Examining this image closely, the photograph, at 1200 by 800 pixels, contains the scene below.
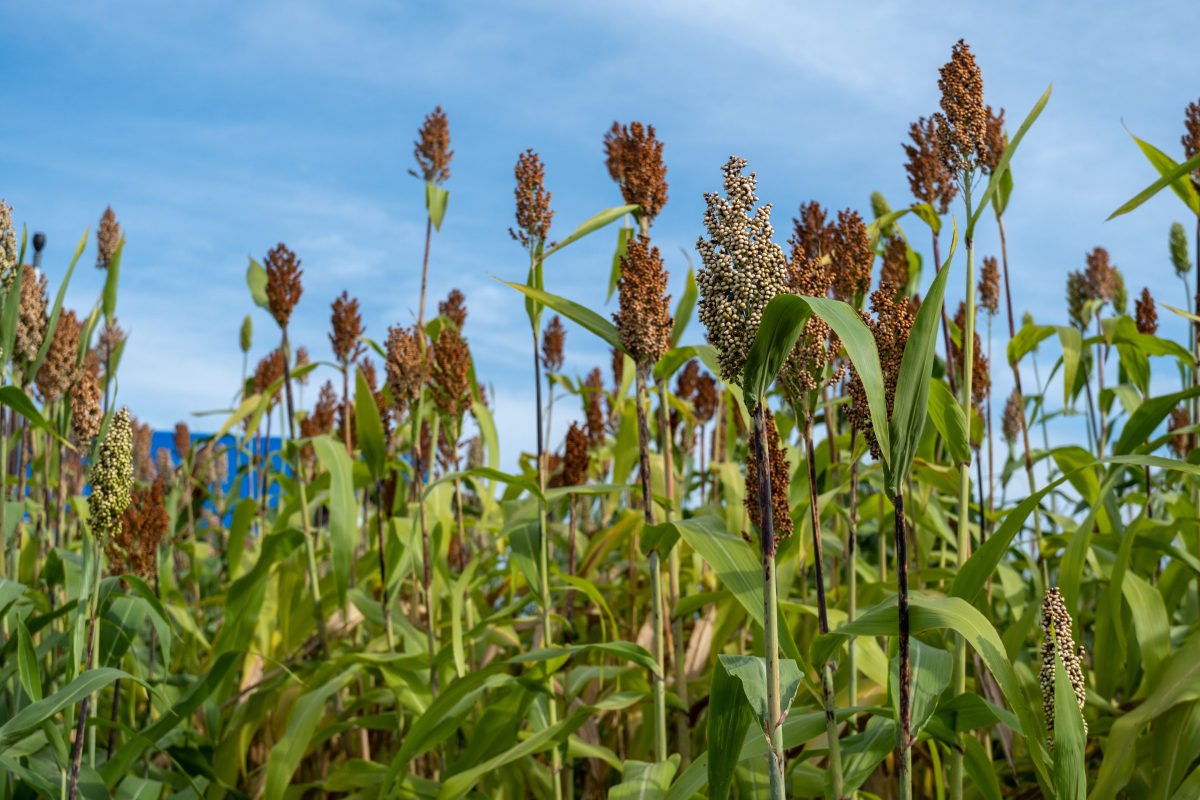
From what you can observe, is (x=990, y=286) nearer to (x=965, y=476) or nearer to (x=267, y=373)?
(x=965, y=476)

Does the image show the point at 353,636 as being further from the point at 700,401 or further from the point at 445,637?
the point at 700,401

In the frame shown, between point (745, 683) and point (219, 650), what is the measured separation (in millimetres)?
2017

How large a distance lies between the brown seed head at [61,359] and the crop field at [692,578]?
2 cm

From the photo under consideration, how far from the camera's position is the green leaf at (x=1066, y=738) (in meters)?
1.30

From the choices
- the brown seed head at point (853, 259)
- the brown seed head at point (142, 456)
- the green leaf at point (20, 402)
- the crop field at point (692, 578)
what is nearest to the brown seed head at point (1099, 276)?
the crop field at point (692, 578)

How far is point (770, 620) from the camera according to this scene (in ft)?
3.92

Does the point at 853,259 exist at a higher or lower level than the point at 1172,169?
lower

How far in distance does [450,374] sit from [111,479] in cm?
89

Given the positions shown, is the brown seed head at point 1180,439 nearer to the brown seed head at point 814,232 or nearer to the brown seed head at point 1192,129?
the brown seed head at point 1192,129

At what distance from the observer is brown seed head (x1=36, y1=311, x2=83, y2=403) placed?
2.84m

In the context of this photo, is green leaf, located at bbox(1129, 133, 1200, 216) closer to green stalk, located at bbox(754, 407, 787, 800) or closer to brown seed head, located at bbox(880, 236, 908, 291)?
brown seed head, located at bbox(880, 236, 908, 291)

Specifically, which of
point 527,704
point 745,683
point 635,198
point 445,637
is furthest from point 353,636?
point 745,683

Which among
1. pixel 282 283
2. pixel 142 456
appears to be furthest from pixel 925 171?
pixel 142 456

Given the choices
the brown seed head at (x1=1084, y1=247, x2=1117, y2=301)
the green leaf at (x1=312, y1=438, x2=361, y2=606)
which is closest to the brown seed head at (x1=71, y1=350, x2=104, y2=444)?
the green leaf at (x1=312, y1=438, x2=361, y2=606)
